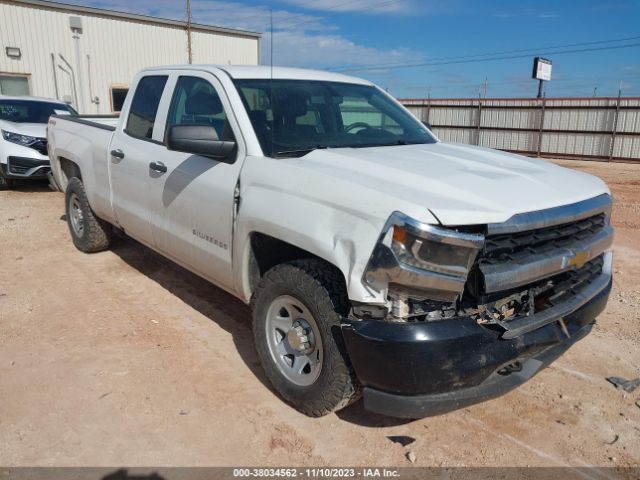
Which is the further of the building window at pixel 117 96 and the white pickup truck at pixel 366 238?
the building window at pixel 117 96

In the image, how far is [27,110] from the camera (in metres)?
11.0

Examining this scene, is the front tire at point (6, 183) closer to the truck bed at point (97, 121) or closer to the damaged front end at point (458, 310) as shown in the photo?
the truck bed at point (97, 121)

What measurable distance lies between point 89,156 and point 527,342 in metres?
4.54

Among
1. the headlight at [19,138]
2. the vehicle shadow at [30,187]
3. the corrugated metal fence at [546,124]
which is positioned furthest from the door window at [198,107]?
the corrugated metal fence at [546,124]

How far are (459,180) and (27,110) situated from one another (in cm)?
1073

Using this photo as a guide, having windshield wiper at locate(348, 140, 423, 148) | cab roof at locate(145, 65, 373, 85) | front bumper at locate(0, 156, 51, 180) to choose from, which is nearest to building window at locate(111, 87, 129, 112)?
front bumper at locate(0, 156, 51, 180)

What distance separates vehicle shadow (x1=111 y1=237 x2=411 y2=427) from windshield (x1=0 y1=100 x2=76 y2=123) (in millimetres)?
5903

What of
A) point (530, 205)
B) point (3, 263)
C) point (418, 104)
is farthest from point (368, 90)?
point (418, 104)

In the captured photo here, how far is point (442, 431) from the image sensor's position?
3119mm

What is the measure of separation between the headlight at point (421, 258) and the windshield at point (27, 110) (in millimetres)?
10443

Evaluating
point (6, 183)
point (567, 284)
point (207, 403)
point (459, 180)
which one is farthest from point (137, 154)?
point (6, 183)

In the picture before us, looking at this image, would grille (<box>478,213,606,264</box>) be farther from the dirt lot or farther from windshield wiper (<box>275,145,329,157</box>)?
windshield wiper (<box>275,145,329,157</box>)

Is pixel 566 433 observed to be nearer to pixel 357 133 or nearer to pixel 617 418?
pixel 617 418

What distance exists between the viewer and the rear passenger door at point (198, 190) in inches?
138
